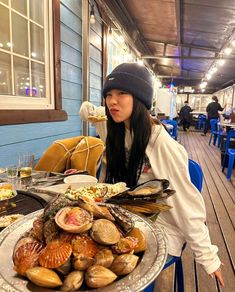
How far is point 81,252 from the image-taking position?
0.54m

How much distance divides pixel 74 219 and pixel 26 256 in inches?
5.2

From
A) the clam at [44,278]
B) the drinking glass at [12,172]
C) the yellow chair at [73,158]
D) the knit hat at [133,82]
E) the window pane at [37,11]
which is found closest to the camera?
the clam at [44,278]

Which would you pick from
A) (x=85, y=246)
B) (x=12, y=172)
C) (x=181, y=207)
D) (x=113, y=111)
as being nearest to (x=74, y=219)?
(x=85, y=246)

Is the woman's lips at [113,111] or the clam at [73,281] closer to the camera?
the clam at [73,281]

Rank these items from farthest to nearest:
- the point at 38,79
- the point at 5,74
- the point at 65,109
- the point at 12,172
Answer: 1. the point at 65,109
2. the point at 38,79
3. the point at 5,74
4. the point at 12,172

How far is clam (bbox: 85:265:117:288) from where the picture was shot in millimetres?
493

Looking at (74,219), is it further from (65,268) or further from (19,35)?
(19,35)

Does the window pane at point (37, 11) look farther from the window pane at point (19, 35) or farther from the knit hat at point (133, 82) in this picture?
the knit hat at point (133, 82)

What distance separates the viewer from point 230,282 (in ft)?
6.11

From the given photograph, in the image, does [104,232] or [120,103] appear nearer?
[104,232]

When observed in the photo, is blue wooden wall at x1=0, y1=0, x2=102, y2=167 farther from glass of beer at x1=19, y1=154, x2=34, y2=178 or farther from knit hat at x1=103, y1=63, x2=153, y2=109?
knit hat at x1=103, y1=63, x2=153, y2=109

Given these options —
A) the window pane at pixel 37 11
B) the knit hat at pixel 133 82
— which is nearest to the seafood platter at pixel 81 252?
the knit hat at pixel 133 82

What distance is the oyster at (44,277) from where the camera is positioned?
1.59ft

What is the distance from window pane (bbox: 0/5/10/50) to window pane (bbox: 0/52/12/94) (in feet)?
0.26
